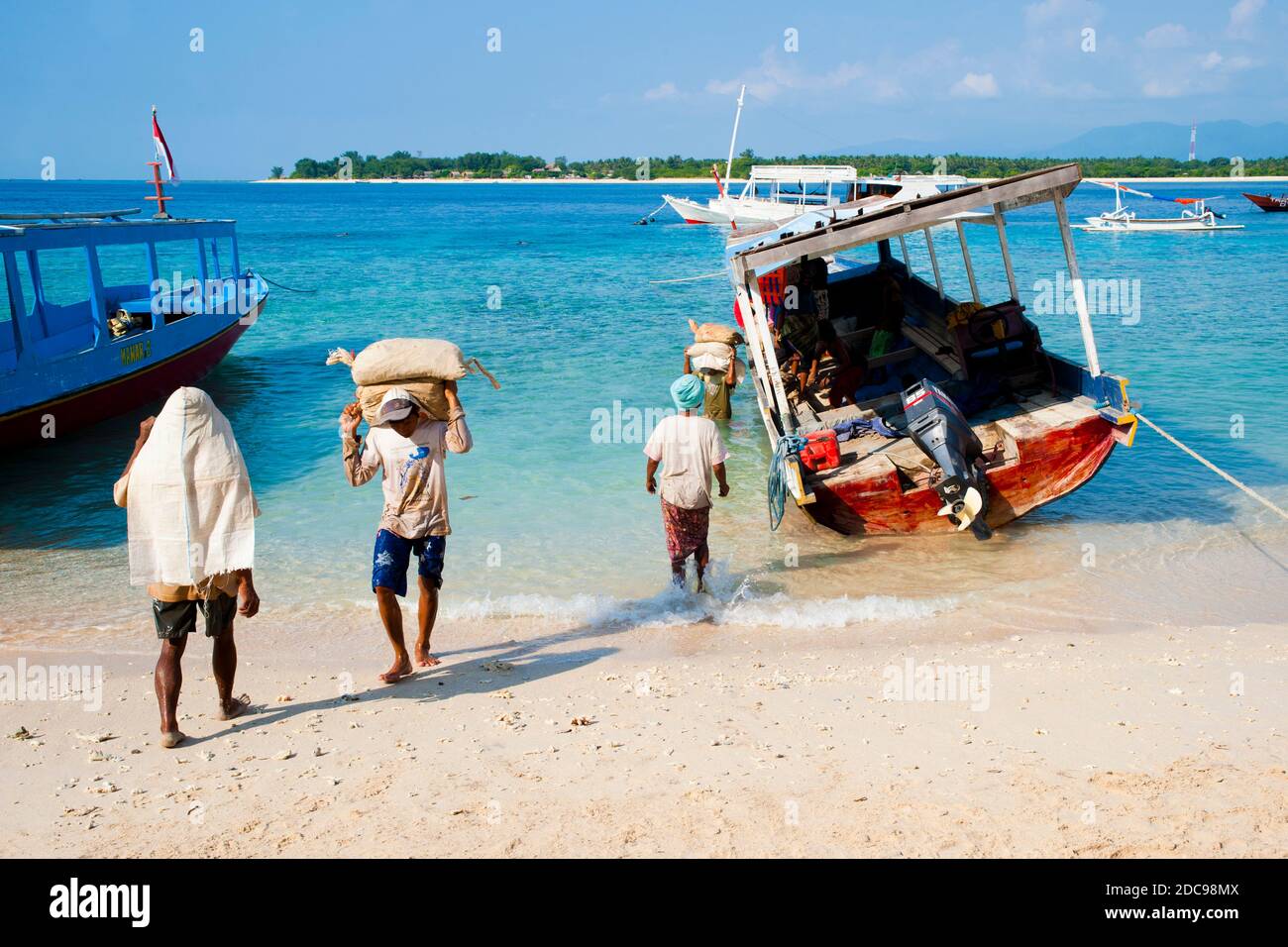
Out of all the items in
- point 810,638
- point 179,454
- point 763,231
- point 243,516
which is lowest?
point 810,638

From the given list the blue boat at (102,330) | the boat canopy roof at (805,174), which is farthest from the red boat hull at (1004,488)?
the boat canopy roof at (805,174)

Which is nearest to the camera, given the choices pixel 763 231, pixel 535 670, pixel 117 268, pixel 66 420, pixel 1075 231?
pixel 535 670

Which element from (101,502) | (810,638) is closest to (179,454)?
(810,638)

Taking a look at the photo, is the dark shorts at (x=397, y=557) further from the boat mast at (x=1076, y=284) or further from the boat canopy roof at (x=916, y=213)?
the boat mast at (x=1076, y=284)

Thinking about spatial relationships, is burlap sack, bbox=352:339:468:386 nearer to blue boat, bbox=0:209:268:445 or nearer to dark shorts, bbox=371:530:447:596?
dark shorts, bbox=371:530:447:596

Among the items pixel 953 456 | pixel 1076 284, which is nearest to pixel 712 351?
pixel 1076 284

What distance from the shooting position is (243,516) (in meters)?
4.72

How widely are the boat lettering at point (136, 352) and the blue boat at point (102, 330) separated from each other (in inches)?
0.5

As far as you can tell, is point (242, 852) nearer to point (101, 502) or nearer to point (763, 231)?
point (101, 502)

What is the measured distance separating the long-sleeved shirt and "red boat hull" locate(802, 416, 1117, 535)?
3.55 metres

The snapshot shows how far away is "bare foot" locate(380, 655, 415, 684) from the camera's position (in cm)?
575

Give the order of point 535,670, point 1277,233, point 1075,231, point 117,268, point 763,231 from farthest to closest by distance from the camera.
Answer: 1. point 1075,231
2. point 1277,233
3. point 117,268
4. point 763,231
5. point 535,670

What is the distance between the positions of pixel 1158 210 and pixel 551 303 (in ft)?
186

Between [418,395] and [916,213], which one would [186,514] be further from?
[916,213]
